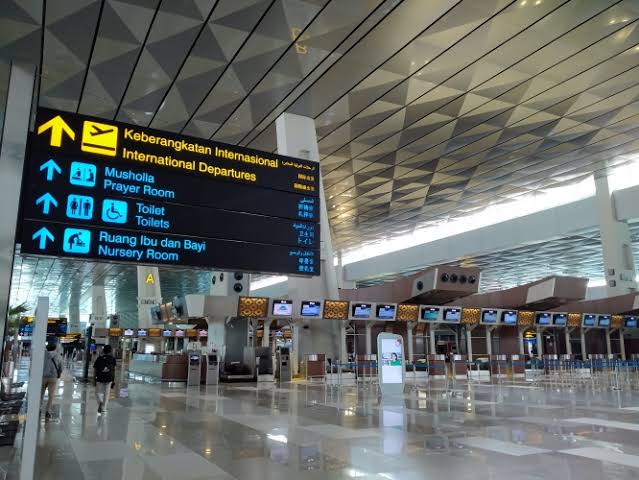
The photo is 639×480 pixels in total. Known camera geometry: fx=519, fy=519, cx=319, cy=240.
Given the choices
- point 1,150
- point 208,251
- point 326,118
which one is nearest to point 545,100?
point 326,118

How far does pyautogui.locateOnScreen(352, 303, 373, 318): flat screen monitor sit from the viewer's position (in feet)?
74.4

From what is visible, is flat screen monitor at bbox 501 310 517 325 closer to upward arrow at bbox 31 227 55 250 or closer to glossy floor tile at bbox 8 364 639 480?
glossy floor tile at bbox 8 364 639 480

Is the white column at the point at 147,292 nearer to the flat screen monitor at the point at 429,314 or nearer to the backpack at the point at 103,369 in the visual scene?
the flat screen monitor at the point at 429,314

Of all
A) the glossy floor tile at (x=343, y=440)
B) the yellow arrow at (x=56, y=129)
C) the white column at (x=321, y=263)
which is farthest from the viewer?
the white column at (x=321, y=263)

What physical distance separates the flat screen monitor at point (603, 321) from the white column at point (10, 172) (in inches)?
1300

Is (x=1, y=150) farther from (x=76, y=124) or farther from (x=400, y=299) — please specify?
(x=400, y=299)

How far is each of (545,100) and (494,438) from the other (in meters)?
16.6

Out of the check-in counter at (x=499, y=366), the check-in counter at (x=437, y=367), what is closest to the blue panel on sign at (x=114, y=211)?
the check-in counter at (x=437, y=367)

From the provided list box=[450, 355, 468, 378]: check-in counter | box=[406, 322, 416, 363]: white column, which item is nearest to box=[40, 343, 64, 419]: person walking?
box=[450, 355, 468, 378]: check-in counter

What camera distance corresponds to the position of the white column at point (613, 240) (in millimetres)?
30188

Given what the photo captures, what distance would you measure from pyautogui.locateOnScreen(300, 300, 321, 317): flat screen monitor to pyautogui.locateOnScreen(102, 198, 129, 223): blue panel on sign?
14458mm

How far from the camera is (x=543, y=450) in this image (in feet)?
20.5

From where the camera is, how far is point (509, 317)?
2850 cm

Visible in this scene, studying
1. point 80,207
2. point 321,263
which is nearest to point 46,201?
point 80,207
